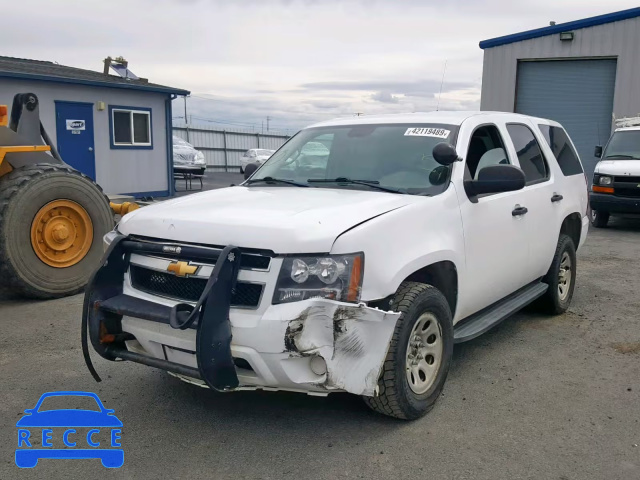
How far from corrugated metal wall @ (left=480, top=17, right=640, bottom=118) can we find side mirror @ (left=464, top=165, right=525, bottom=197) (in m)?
15.3

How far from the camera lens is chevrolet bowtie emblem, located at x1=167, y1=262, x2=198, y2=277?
11.0 feet

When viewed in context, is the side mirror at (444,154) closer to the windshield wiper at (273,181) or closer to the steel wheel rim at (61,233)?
the windshield wiper at (273,181)

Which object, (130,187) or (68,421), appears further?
(130,187)

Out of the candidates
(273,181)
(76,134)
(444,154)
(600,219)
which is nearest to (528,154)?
(444,154)

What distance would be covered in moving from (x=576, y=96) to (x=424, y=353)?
1694cm

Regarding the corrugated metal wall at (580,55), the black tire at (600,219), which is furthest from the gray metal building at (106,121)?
the black tire at (600,219)

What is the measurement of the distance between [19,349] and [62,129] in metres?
10.9

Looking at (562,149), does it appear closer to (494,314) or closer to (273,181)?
(494,314)

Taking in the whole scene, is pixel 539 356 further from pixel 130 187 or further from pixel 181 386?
pixel 130 187

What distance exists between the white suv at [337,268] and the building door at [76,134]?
37.2 ft

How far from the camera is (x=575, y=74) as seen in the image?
18438mm

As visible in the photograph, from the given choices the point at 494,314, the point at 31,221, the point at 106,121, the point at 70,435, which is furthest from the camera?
the point at 106,121

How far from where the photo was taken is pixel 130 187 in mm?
16344

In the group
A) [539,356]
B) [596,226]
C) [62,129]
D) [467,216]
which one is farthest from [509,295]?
[62,129]
